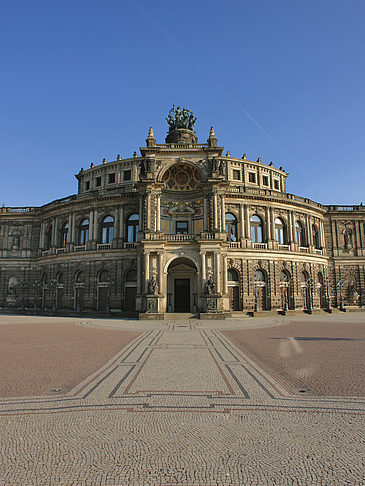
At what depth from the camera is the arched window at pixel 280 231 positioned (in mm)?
40375

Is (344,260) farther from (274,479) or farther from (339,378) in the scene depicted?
(274,479)

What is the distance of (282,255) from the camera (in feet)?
128

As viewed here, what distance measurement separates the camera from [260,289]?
37750mm

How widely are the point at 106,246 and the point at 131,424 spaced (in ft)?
113

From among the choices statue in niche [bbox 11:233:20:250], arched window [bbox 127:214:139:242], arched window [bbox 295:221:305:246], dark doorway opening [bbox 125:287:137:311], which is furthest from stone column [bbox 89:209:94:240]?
arched window [bbox 295:221:305:246]

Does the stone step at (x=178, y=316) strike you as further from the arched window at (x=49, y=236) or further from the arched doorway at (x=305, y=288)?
the arched window at (x=49, y=236)

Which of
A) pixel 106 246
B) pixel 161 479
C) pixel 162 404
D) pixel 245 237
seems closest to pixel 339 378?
pixel 162 404

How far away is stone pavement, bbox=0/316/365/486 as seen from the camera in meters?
4.16

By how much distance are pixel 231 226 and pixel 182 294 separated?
1045 cm

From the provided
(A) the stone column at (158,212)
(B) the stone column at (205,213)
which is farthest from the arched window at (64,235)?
(B) the stone column at (205,213)

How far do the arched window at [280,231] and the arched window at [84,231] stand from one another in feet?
82.3

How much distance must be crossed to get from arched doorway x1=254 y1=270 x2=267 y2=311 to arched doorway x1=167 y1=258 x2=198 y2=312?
7794mm

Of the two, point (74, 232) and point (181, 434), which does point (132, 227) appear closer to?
point (74, 232)

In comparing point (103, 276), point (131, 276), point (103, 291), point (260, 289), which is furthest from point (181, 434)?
point (103, 276)
